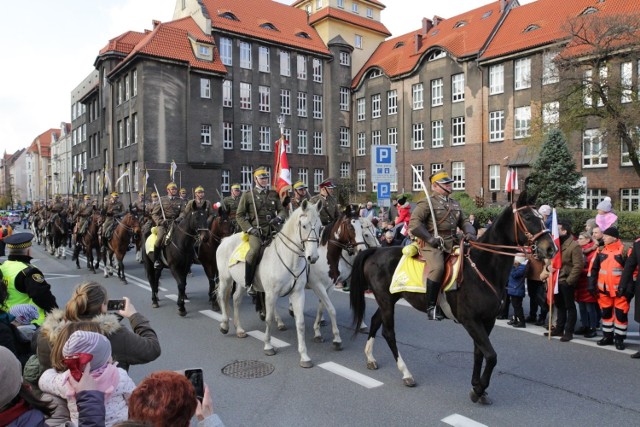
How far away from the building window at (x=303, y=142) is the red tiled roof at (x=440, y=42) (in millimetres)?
8037

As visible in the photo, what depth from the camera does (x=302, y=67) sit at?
1972 inches

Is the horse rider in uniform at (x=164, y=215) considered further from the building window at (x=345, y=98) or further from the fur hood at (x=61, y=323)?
the building window at (x=345, y=98)

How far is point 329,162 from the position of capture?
172ft

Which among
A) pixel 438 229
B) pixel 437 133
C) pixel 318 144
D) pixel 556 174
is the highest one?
pixel 437 133

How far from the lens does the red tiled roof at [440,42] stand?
4303 centimetres

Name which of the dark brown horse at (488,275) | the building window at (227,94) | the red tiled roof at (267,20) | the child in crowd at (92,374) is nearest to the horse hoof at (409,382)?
the dark brown horse at (488,275)

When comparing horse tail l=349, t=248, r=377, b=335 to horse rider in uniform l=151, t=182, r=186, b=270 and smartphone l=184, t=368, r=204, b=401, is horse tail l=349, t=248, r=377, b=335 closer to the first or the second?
smartphone l=184, t=368, r=204, b=401

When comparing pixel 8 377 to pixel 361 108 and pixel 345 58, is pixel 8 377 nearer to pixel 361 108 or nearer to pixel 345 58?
pixel 361 108

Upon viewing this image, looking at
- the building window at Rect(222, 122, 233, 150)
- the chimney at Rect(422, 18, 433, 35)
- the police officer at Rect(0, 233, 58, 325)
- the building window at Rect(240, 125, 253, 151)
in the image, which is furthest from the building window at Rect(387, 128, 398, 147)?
the police officer at Rect(0, 233, 58, 325)

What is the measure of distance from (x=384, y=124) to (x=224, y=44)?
17517 millimetres

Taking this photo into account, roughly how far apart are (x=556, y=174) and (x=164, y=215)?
26.6m

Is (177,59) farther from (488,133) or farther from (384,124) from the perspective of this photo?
(488,133)

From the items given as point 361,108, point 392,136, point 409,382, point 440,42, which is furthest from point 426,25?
point 409,382

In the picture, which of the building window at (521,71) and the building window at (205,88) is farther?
the building window at (205,88)
